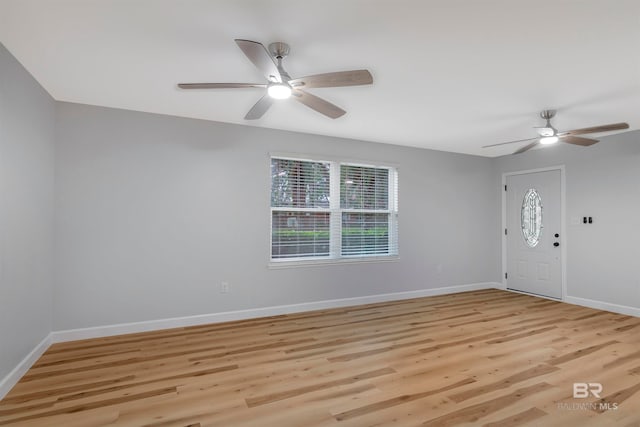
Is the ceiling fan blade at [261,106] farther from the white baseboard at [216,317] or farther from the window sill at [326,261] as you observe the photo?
the white baseboard at [216,317]

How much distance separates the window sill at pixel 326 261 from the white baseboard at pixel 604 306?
2629 mm

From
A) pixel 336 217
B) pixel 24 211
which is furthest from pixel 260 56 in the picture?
pixel 336 217

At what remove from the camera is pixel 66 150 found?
3434 mm

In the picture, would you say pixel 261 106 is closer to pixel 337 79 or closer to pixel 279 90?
pixel 279 90

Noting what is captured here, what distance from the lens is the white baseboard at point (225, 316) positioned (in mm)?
3473

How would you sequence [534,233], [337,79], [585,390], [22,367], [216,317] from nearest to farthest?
[337,79]
[585,390]
[22,367]
[216,317]
[534,233]

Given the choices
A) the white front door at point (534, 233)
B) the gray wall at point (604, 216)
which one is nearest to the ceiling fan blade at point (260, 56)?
the gray wall at point (604, 216)

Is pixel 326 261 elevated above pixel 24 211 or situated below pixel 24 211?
below

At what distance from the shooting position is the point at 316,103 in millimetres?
2697

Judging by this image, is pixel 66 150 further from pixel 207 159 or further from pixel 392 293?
pixel 392 293

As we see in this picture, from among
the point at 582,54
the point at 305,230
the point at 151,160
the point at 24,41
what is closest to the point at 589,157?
the point at 582,54

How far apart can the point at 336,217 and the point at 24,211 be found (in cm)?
334

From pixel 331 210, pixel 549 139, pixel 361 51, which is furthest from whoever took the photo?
pixel 331 210

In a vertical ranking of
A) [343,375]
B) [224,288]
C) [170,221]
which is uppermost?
[170,221]
